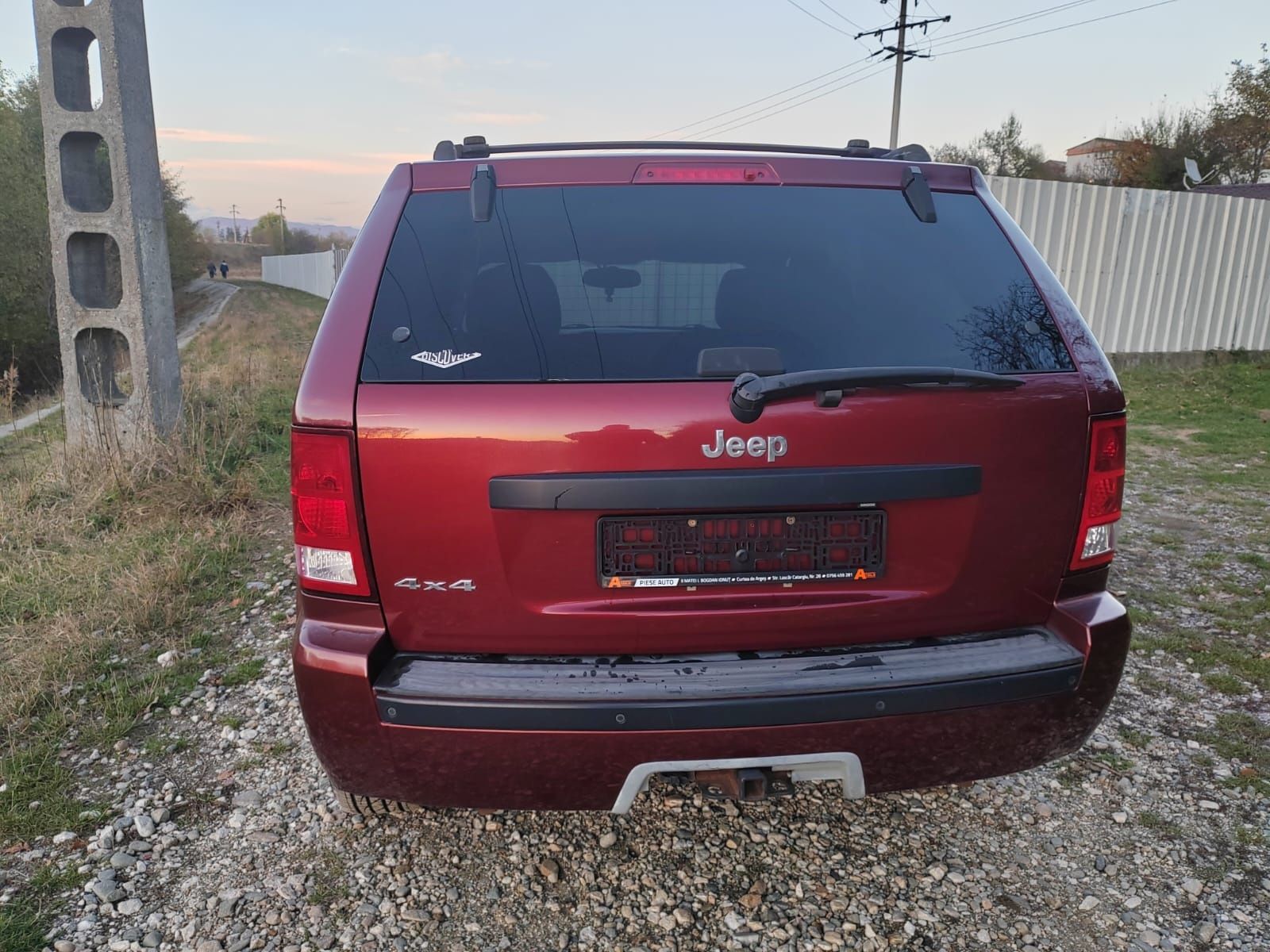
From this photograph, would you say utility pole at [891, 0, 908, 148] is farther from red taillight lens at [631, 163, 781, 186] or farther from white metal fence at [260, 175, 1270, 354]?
red taillight lens at [631, 163, 781, 186]

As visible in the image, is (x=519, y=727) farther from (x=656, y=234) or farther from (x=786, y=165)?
(x=786, y=165)

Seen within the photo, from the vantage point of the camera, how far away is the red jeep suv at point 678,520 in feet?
6.21

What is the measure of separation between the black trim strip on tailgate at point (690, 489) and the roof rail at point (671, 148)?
1138 millimetres

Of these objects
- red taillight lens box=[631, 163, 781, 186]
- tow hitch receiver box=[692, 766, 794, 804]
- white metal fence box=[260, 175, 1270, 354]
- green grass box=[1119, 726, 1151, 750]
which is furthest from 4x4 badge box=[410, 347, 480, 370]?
white metal fence box=[260, 175, 1270, 354]

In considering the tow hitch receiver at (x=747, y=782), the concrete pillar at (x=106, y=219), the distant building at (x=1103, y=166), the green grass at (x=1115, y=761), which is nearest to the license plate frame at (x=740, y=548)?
the tow hitch receiver at (x=747, y=782)

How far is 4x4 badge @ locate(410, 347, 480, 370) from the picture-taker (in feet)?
6.41

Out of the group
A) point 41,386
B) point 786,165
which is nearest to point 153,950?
point 786,165

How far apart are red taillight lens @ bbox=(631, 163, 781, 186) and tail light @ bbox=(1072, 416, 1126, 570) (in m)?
1.08

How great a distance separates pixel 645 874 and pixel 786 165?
2.09 meters

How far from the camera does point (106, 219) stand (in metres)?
6.61

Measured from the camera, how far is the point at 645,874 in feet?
8.05

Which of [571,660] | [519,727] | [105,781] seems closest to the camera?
[519,727]

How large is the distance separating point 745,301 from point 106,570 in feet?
13.9

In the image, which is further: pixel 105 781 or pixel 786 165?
pixel 105 781
